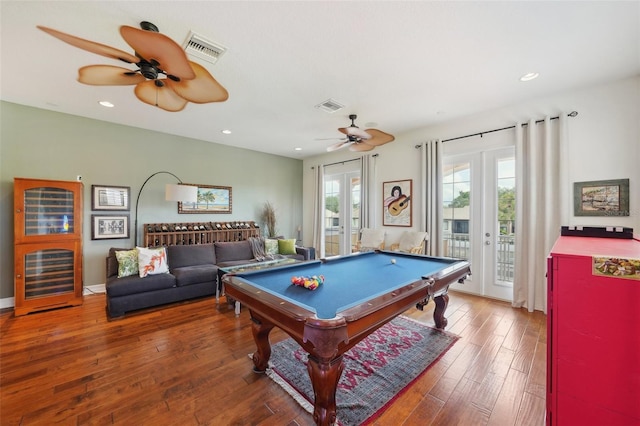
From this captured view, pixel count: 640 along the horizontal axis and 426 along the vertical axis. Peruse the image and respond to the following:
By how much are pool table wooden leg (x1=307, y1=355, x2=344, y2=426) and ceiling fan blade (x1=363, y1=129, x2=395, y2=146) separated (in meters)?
2.81

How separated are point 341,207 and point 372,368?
453 centimetres

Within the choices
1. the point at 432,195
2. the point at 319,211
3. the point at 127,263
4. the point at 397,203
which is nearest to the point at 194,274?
the point at 127,263

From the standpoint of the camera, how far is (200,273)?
4.07 m

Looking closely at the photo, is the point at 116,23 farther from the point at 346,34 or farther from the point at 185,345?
the point at 185,345

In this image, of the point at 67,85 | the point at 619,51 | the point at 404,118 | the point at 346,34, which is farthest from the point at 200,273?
the point at 619,51

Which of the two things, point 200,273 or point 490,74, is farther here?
point 200,273

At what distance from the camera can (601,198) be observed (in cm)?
306

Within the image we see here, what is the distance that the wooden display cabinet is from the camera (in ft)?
11.4

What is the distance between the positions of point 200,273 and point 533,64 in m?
5.14

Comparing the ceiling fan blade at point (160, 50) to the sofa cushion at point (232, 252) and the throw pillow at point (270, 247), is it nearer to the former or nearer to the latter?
the sofa cushion at point (232, 252)

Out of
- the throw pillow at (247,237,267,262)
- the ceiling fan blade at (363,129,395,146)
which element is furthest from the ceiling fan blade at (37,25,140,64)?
the throw pillow at (247,237,267,262)

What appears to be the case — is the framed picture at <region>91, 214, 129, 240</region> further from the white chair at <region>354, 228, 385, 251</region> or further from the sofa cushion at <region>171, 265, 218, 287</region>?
the white chair at <region>354, 228, 385, 251</region>

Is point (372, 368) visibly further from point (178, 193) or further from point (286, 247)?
point (178, 193)

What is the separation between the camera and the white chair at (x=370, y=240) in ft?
17.0
